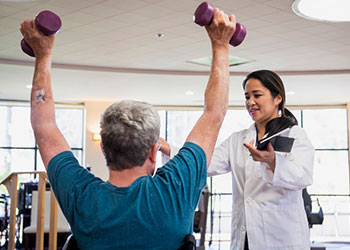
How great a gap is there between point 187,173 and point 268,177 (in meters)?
0.96

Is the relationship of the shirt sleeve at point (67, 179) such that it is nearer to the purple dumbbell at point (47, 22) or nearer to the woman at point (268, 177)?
the purple dumbbell at point (47, 22)

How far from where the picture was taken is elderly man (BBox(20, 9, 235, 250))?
39.9 inches

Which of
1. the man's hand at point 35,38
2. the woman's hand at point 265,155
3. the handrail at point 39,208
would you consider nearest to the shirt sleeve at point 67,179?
the man's hand at point 35,38

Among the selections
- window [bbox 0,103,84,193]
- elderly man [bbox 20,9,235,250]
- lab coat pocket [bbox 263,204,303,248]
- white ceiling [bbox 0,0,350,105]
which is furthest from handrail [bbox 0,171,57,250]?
window [bbox 0,103,84,193]

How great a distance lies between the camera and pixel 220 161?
2.25m

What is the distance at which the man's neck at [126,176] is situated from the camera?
3.51 ft

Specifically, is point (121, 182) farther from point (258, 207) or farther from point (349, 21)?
point (349, 21)

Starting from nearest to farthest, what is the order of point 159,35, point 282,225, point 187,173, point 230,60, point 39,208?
1. point 187,173
2. point 282,225
3. point 39,208
4. point 159,35
5. point 230,60

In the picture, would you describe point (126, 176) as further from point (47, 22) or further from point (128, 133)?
point (47, 22)

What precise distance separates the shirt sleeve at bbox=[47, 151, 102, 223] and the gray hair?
8 centimetres

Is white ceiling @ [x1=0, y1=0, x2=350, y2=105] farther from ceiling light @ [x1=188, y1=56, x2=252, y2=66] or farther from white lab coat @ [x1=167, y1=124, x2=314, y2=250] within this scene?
white lab coat @ [x1=167, y1=124, x2=314, y2=250]

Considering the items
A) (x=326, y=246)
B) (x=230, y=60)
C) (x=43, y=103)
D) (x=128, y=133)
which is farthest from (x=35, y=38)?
(x=326, y=246)

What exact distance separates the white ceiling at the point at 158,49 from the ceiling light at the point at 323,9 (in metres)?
0.12

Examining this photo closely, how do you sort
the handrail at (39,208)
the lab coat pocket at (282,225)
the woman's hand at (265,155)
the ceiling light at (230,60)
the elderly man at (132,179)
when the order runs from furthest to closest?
the ceiling light at (230,60), the handrail at (39,208), the lab coat pocket at (282,225), the woman's hand at (265,155), the elderly man at (132,179)
